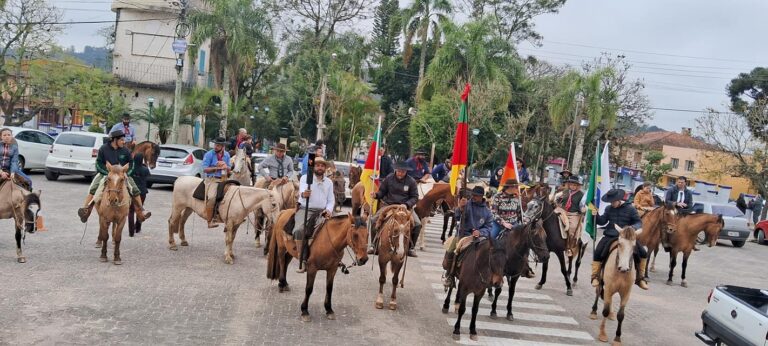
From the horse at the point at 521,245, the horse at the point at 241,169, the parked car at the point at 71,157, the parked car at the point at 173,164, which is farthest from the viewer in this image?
the parked car at the point at 173,164

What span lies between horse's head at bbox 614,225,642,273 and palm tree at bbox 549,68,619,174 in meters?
26.9

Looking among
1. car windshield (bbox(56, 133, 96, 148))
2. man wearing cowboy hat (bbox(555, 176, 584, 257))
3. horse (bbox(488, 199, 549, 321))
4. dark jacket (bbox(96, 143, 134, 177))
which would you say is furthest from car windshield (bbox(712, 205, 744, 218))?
car windshield (bbox(56, 133, 96, 148))

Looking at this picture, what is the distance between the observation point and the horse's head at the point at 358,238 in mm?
8625

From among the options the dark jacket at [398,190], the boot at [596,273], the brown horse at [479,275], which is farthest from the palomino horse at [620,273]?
the dark jacket at [398,190]

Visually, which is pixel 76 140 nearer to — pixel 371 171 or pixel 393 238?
pixel 371 171

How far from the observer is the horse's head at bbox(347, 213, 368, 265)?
8.62 meters

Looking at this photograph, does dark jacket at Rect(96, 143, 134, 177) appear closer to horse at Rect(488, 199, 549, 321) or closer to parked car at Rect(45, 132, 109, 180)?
horse at Rect(488, 199, 549, 321)

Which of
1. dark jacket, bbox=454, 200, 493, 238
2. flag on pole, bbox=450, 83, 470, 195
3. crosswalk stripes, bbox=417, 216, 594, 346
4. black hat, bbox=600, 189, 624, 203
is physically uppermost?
flag on pole, bbox=450, 83, 470, 195

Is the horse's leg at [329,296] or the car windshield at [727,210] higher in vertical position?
the car windshield at [727,210]

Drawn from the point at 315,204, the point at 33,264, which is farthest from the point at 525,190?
the point at 33,264

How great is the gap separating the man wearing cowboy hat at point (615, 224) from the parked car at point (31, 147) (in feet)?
65.0

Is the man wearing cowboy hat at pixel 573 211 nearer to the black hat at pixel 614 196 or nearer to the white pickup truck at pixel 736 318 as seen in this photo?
the black hat at pixel 614 196

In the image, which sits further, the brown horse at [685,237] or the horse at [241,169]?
the horse at [241,169]

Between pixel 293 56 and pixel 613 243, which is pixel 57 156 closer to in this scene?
pixel 613 243
